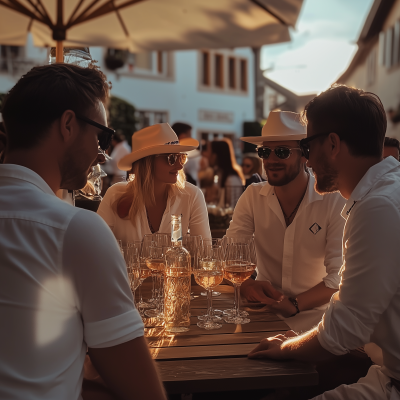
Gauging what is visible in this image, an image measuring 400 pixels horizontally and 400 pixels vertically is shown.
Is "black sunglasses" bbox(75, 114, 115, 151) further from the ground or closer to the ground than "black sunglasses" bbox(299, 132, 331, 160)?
further from the ground

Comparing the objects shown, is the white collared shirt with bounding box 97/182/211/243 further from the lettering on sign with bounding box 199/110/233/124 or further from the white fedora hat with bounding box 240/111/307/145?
the lettering on sign with bounding box 199/110/233/124

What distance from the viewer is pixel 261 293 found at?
230cm

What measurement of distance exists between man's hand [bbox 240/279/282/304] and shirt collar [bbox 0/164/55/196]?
1.41 m

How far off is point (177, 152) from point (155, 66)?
16.5 m

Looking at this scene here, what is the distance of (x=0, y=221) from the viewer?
1076 mm

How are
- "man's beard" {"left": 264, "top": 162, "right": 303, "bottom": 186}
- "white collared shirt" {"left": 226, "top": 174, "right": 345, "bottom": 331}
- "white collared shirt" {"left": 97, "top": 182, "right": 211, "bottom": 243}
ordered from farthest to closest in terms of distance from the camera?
1. "white collared shirt" {"left": 97, "top": 182, "right": 211, "bottom": 243}
2. "man's beard" {"left": 264, "top": 162, "right": 303, "bottom": 186}
3. "white collared shirt" {"left": 226, "top": 174, "right": 345, "bottom": 331}

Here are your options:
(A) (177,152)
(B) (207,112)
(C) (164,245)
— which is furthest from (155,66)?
(C) (164,245)

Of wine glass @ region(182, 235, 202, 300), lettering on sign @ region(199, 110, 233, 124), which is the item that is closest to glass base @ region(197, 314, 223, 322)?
wine glass @ region(182, 235, 202, 300)

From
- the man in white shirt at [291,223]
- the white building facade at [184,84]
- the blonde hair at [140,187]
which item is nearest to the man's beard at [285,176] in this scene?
the man in white shirt at [291,223]

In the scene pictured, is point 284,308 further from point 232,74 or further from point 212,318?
point 232,74

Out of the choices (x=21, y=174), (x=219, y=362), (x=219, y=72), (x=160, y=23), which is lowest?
(x=219, y=72)

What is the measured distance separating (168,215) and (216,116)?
60.5 ft

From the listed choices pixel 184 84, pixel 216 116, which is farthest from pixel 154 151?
pixel 216 116

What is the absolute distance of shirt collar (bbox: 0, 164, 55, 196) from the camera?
1157 mm
